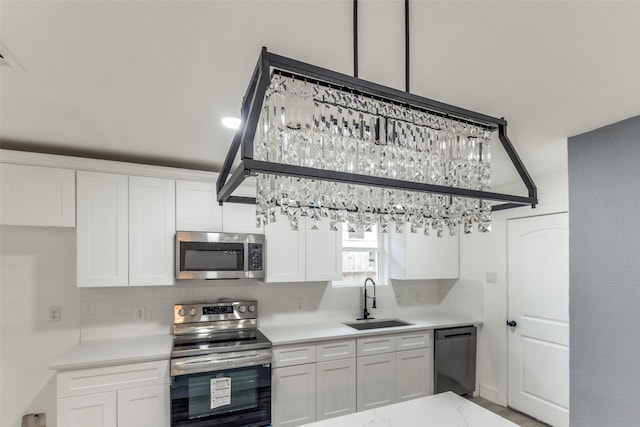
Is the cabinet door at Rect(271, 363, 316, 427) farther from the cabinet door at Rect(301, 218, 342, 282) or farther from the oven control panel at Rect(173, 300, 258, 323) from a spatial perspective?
the cabinet door at Rect(301, 218, 342, 282)

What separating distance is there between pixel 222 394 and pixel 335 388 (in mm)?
997

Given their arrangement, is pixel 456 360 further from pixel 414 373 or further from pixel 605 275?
pixel 605 275

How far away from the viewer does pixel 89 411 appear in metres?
2.39

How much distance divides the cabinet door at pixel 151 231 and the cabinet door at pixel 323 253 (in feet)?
3.92

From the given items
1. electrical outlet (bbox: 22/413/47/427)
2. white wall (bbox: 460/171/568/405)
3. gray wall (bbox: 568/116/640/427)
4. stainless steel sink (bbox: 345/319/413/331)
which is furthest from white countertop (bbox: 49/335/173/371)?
white wall (bbox: 460/171/568/405)

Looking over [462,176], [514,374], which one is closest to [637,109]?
[462,176]

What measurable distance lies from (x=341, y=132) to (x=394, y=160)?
0.24 meters

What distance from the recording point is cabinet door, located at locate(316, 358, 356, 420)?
307 cm

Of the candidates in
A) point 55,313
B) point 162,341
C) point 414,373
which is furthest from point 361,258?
point 55,313

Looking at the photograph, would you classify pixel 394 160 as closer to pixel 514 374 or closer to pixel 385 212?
pixel 385 212

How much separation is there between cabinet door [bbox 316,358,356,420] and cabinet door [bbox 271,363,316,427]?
0.06 m

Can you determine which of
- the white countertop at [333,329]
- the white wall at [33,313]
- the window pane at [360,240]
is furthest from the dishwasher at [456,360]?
the white wall at [33,313]

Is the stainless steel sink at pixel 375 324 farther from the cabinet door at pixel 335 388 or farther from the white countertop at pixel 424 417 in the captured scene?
the white countertop at pixel 424 417

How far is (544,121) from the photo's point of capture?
2.08 meters
